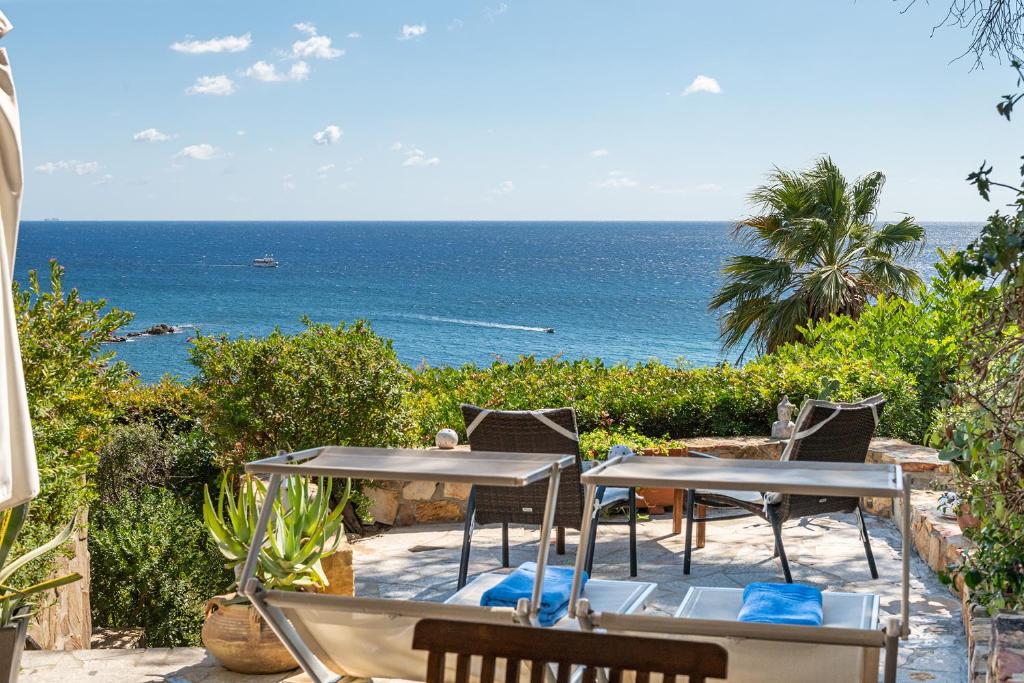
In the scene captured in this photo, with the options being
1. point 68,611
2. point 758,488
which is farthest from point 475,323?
point 758,488

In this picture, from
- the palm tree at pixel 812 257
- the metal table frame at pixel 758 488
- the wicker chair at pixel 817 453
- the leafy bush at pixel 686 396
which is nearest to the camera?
the metal table frame at pixel 758 488

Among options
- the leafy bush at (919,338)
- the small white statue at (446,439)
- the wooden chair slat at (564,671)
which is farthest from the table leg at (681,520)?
the wooden chair slat at (564,671)

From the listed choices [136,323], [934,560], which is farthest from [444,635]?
[136,323]

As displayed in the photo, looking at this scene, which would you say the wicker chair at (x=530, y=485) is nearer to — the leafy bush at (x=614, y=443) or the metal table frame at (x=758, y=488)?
the leafy bush at (x=614, y=443)

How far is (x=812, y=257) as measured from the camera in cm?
1484

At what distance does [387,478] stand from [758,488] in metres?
1.05

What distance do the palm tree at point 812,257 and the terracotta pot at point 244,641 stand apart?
11.1m

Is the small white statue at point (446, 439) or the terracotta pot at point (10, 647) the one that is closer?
the terracotta pot at point (10, 647)

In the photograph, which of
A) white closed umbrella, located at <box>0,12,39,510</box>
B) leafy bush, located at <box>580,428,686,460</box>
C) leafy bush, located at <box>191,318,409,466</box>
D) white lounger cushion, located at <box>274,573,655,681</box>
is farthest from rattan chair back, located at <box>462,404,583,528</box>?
white closed umbrella, located at <box>0,12,39,510</box>

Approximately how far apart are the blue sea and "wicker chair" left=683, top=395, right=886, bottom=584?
26469 millimetres

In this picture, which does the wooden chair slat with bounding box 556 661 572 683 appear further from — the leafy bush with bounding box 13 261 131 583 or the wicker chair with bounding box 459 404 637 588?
the leafy bush with bounding box 13 261 131 583

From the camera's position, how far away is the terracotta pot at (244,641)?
3785 mm

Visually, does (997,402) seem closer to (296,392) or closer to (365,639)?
(365,639)

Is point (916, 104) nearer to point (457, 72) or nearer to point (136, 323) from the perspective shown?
point (457, 72)
